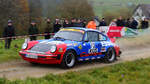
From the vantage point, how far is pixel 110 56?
12.6 meters

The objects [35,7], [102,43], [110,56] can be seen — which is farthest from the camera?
[35,7]

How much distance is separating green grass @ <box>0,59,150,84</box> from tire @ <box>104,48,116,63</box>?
5.61 ft

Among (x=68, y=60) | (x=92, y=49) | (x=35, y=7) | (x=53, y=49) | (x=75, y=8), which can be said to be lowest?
(x=68, y=60)

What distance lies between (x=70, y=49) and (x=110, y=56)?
9.48 ft

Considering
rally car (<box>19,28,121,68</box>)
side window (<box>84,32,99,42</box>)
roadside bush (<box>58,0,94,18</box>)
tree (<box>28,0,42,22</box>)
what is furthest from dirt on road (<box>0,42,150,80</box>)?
tree (<box>28,0,42,22</box>)

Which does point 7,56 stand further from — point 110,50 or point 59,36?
point 110,50

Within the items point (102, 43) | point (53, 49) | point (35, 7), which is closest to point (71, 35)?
point (102, 43)

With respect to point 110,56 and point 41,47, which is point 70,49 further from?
point 110,56

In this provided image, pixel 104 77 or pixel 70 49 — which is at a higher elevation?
pixel 70 49

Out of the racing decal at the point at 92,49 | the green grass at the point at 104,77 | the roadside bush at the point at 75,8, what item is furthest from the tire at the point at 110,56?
the roadside bush at the point at 75,8

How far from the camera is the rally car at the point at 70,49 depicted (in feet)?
33.0

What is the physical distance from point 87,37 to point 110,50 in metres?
1.61

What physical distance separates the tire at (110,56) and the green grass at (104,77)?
1.71 metres

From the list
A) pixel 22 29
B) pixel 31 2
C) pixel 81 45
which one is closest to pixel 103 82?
pixel 81 45
